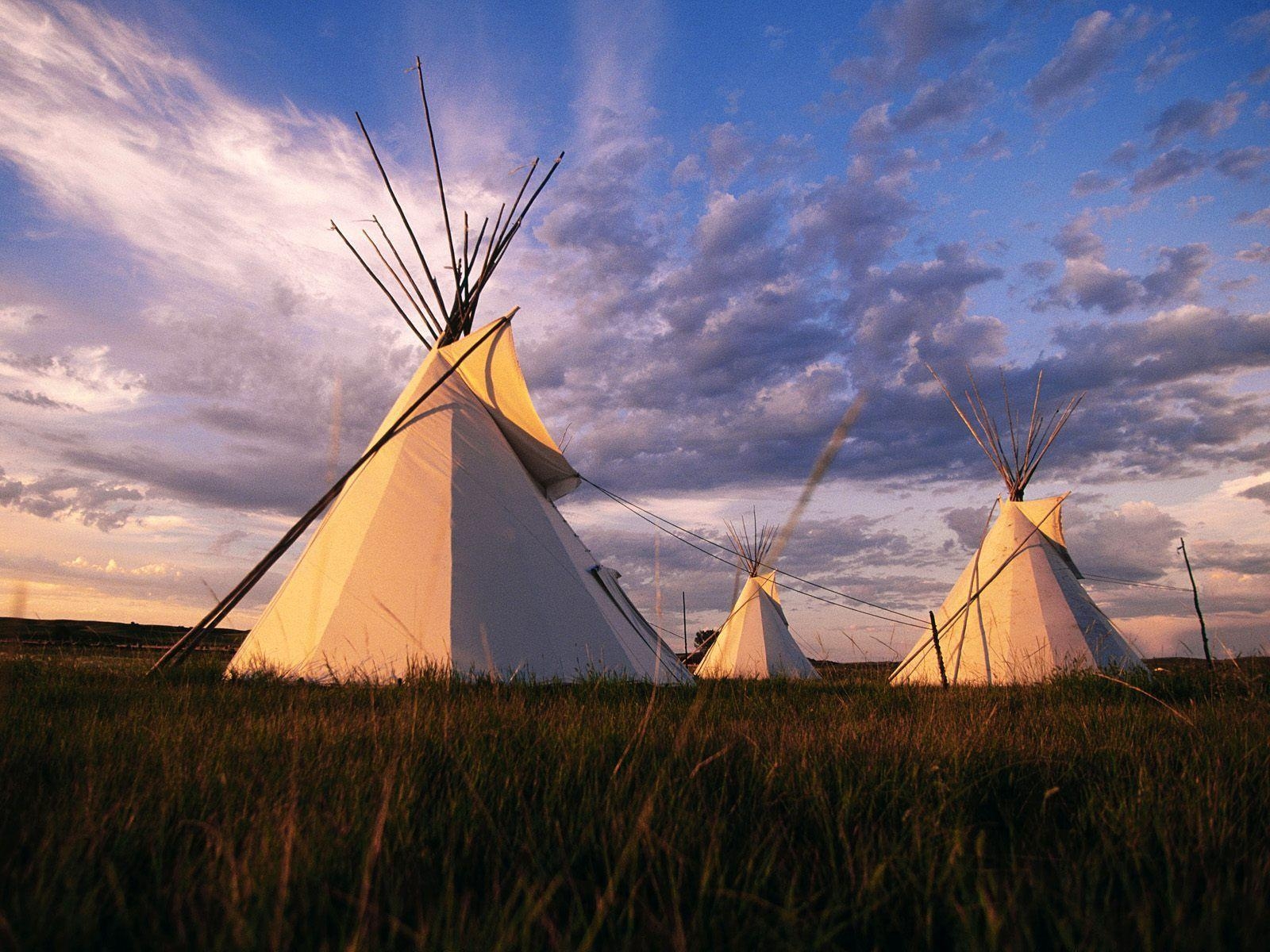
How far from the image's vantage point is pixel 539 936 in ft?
3.20

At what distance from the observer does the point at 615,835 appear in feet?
4.11

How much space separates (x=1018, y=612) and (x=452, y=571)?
8213mm

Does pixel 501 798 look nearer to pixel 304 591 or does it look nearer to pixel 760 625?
pixel 304 591

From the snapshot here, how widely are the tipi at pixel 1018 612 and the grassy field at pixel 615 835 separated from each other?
7523mm

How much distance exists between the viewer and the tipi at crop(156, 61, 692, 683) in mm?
5078

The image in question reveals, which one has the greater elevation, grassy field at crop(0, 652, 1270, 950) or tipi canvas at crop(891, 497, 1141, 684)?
tipi canvas at crop(891, 497, 1141, 684)

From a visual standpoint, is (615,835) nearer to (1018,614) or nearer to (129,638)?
(1018,614)

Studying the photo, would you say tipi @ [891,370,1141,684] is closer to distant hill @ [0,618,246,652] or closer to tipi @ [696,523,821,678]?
tipi @ [696,523,821,678]

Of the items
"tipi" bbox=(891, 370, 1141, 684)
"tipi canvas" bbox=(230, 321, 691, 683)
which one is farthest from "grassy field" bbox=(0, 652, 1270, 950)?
"tipi" bbox=(891, 370, 1141, 684)

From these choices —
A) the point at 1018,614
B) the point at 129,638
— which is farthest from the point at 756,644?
the point at 129,638

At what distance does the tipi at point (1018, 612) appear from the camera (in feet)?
31.1

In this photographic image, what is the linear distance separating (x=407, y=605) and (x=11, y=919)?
4.32 meters

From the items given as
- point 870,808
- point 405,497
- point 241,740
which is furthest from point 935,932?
point 405,497

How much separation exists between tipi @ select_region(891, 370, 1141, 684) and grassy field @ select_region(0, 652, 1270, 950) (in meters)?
7.52
